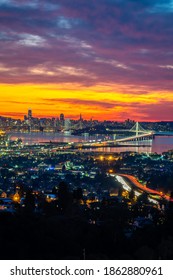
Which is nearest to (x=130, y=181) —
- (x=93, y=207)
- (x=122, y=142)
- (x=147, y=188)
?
(x=147, y=188)

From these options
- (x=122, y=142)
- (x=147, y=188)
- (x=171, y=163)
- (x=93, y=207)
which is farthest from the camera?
(x=122, y=142)

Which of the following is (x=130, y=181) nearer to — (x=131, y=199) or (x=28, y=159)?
(x=131, y=199)

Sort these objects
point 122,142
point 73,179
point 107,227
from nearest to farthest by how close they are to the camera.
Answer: point 107,227 < point 73,179 < point 122,142

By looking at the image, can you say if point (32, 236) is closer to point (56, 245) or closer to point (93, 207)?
point (56, 245)

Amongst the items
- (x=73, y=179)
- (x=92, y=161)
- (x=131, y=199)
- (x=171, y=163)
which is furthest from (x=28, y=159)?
(x=131, y=199)

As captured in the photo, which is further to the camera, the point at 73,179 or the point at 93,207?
the point at 73,179
